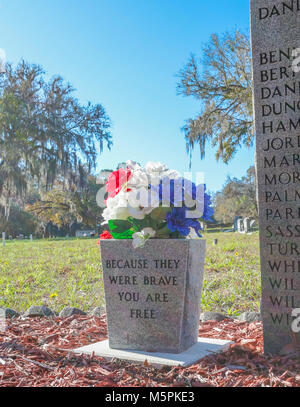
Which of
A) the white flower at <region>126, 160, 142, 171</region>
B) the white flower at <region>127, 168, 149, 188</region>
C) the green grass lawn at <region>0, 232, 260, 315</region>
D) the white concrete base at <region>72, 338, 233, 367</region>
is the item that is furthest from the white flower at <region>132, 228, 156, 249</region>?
the green grass lawn at <region>0, 232, 260, 315</region>

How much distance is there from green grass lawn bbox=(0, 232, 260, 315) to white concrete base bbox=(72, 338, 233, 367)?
1.44 meters

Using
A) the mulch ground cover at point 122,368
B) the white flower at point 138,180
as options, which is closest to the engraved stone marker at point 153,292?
the mulch ground cover at point 122,368

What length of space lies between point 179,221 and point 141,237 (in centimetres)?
29

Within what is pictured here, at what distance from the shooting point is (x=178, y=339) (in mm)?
2865

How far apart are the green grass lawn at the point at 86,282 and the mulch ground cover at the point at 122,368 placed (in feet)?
5.09

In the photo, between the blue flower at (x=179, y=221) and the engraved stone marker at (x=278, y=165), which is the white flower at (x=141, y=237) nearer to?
the blue flower at (x=179, y=221)

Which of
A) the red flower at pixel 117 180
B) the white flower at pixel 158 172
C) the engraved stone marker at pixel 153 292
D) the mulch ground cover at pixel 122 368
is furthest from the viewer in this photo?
the red flower at pixel 117 180

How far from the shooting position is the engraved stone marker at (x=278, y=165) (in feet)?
9.34

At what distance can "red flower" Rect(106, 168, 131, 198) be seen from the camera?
124 inches

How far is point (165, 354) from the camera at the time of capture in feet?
9.32

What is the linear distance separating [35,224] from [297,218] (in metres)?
30.9

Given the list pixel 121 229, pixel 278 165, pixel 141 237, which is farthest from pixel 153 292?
pixel 278 165

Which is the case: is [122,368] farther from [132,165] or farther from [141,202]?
[132,165]
